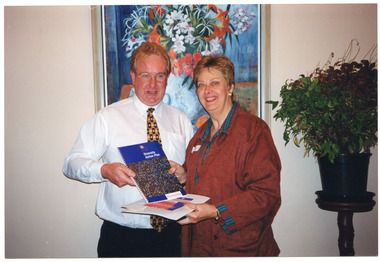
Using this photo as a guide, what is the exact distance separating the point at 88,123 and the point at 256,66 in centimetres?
133

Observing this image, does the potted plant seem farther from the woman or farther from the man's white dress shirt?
the man's white dress shirt

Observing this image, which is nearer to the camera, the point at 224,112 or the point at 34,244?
the point at 224,112

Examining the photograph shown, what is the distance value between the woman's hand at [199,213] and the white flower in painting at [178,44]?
3.87 ft

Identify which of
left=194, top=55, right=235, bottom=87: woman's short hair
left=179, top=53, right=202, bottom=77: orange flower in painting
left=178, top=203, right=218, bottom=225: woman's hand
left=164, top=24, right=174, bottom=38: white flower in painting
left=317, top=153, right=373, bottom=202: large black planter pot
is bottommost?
left=178, top=203, right=218, bottom=225: woman's hand

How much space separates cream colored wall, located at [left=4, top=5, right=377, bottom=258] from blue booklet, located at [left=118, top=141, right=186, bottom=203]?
0.70 metres

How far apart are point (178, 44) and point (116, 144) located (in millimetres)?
885

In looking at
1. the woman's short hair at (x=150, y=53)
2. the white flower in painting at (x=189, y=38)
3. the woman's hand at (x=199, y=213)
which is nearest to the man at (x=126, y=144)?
the woman's short hair at (x=150, y=53)

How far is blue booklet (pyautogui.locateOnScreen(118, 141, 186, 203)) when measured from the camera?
1.70 m

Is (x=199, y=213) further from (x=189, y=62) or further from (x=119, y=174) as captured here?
(x=189, y=62)

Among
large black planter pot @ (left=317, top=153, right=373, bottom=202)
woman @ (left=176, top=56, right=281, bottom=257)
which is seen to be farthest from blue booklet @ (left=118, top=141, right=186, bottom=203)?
large black planter pot @ (left=317, top=153, right=373, bottom=202)

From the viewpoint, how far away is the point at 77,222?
2.24 meters

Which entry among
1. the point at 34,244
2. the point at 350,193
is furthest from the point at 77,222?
the point at 350,193

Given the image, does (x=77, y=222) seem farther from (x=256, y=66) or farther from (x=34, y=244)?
(x=256, y=66)

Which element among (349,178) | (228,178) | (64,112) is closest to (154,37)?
(64,112)
